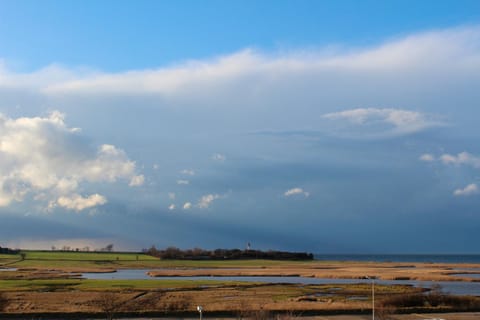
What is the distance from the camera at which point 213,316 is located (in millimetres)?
40594

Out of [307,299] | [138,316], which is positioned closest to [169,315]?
[138,316]

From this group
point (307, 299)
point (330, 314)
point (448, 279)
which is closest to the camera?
point (330, 314)

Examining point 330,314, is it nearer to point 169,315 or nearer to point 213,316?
point 213,316

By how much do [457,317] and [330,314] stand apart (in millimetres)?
8427

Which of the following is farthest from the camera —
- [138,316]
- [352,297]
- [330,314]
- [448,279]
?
[448,279]

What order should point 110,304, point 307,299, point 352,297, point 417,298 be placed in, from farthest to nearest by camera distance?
point 352,297, point 307,299, point 417,298, point 110,304

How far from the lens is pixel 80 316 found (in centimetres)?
4038

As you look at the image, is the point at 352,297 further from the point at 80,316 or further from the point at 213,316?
the point at 80,316

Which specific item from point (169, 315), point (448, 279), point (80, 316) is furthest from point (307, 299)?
point (448, 279)

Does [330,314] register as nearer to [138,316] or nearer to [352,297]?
[138,316]

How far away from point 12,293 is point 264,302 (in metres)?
27.9

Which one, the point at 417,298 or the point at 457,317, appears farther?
the point at 417,298

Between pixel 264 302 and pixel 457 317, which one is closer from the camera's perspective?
pixel 457 317

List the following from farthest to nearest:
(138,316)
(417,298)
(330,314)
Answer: (417,298), (330,314), (138,316)
